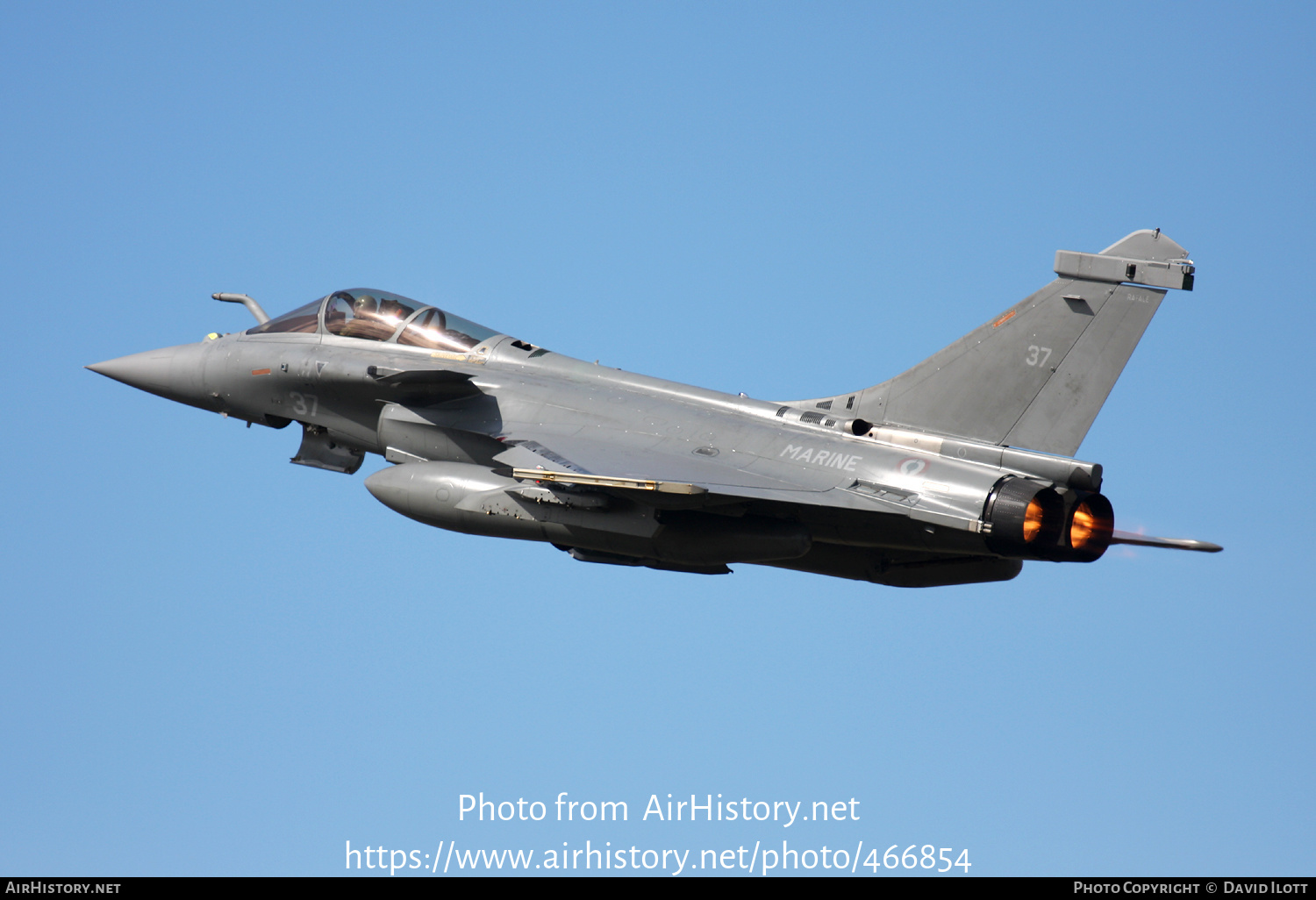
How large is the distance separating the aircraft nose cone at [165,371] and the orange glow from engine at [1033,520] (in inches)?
421

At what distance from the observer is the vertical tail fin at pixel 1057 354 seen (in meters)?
15.6

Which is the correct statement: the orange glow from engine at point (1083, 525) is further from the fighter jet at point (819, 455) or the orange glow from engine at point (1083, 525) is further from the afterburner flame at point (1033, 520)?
the afterburner flame at point (1033, 520)

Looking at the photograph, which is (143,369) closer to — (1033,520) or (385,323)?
(385,323)

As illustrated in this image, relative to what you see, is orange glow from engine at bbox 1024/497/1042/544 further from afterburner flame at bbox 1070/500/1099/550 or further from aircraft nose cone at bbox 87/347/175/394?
aircraft nose cone at bbox 87/347/175/394

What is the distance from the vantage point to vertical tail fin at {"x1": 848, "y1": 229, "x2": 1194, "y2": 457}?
1562 centimetres

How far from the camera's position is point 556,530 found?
641 inches

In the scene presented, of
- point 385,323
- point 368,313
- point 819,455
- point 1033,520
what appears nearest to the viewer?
point 1033,520

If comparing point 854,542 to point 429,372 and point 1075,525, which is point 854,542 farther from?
point 429,372

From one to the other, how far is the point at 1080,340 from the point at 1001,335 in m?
0.78

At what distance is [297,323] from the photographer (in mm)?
20016

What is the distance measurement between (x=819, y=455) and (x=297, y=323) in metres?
7.42

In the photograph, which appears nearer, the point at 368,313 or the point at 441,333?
the point at 441,333

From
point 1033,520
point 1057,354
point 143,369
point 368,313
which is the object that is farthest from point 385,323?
point 1033,520

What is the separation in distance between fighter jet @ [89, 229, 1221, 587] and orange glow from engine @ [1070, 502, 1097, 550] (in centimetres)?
2
